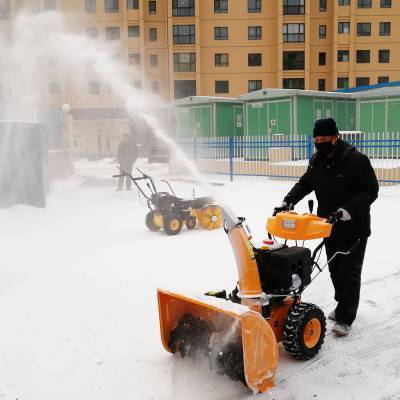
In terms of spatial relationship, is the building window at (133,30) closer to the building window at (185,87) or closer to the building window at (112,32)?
the building window at (112,32)

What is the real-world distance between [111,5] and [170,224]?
1610 inches

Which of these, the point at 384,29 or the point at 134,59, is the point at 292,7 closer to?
the point at 384,29

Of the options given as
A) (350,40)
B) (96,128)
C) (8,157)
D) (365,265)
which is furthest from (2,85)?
(350,40)

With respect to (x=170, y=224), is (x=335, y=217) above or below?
above

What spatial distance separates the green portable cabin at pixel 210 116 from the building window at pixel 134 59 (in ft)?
65.6

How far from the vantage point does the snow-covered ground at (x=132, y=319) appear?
3.12 metres

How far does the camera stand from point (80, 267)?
6027 mm

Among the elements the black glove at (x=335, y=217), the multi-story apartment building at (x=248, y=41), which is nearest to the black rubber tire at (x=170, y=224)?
the black glove at (x=335, y=217)

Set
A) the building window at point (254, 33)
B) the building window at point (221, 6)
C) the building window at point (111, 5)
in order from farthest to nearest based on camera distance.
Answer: the building window at point (254, 33) → the building window at point (111, 5) → the building window at point (221, 6)

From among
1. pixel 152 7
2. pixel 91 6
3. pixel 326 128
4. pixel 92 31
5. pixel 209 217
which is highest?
pixel 91 6

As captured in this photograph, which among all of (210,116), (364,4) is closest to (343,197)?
(210,116)

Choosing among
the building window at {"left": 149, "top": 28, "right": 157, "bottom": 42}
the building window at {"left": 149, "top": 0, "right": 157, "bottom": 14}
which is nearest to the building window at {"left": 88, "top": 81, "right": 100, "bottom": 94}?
the building window at {"left": 149, "top": 28, "right": 157, "bottom": 42}

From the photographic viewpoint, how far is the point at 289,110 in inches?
789

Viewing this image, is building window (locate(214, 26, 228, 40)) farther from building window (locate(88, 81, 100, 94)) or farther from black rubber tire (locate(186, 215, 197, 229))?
black rubber tire (locate(186, 215, 197, 229))
